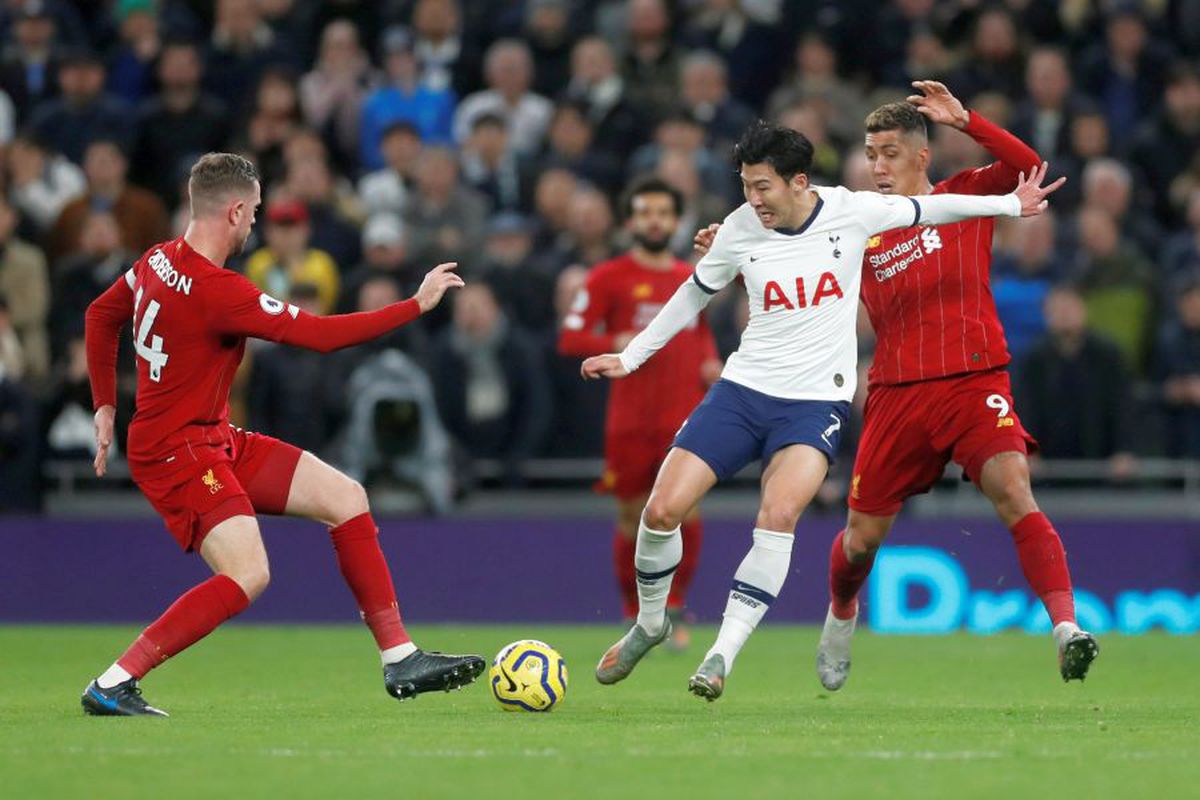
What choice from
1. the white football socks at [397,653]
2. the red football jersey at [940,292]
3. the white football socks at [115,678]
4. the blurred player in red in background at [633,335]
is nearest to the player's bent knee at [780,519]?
the red football jersey at [940,292]

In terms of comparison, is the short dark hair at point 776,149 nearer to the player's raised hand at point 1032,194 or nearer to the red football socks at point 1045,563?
the player's raised hand at point 1032,194

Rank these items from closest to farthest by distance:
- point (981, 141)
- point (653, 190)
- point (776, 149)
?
point (776, 149) < point (981, 141) < point (653, 190)

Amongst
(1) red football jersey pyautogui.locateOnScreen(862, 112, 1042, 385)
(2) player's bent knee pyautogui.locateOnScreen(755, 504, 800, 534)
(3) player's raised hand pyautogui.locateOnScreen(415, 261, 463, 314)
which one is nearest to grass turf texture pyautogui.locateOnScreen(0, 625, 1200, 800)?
(2) player's bent knee pyautogui.locateOnScreen(755, 504, 800, 534)

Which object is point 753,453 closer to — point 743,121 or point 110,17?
point 743,121

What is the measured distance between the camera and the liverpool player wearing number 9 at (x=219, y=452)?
913 centimetres

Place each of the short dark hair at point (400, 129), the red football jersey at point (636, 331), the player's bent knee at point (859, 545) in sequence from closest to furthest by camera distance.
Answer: the player's bent knee at point (859, 545)
the red football jersey at point (636, 331)
the short dark hair at point (400, 129)

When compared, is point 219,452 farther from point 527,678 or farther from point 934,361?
point 934,361

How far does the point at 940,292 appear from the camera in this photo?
10.4 m

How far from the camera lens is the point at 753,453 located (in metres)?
9.98

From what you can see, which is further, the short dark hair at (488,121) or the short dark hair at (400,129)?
the short dark hair at (488,121)

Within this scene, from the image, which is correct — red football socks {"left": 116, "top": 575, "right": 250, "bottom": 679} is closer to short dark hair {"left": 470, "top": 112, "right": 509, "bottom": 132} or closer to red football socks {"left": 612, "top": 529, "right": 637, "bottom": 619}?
red football socks {"left": 612, "top": 529, "right": 637, "bottom": 619}

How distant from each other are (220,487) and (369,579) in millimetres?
785

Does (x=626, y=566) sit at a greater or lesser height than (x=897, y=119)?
lesser

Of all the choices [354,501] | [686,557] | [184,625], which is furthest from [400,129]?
[184,625]
